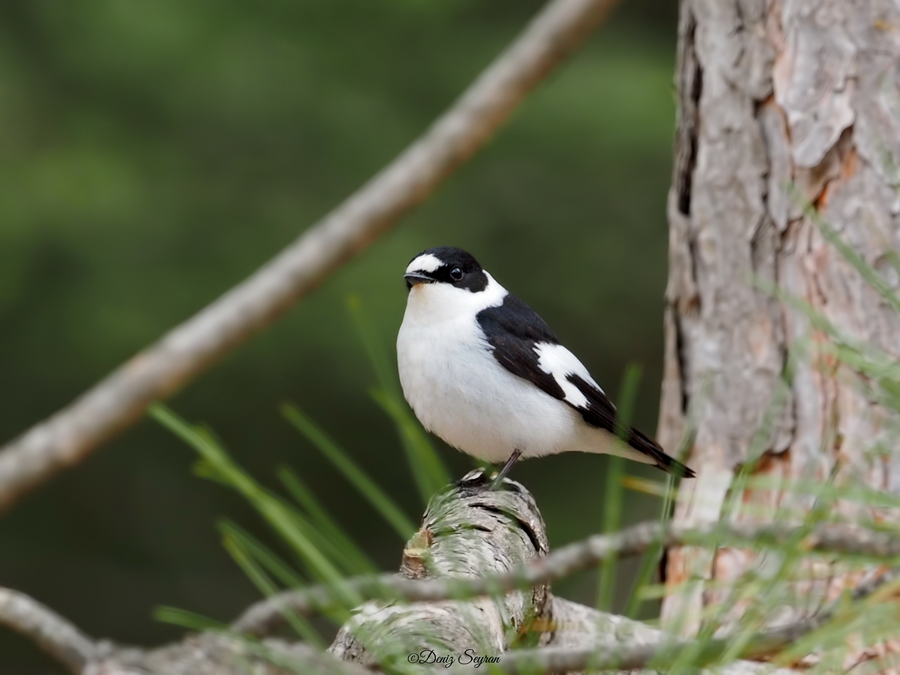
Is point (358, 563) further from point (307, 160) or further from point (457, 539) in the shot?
point (307, 160)

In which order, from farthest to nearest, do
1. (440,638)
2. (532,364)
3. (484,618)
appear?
(532,364)
(484,618)
(440,638)

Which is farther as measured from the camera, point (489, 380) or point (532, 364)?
point (532, 364)

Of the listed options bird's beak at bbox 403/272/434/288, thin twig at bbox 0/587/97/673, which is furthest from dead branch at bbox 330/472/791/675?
bird's beak at bbox 403/272/434/288

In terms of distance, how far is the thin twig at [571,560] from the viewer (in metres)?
0.96

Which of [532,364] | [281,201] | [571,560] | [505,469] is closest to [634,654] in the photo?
[571,560]

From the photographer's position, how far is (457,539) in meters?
2.30

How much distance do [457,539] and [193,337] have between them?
91cm

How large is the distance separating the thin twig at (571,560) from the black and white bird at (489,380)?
2.45m

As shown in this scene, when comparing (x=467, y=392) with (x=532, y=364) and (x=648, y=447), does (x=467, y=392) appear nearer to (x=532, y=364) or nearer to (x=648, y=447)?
(x=532, y=364)

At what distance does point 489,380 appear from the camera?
3.77 m

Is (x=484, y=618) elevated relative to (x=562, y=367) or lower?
lower

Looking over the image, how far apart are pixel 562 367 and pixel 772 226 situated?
93 cm

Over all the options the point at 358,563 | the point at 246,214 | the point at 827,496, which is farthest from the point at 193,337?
the point at 246,214

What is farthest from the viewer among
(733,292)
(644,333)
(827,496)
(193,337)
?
(644,333)
